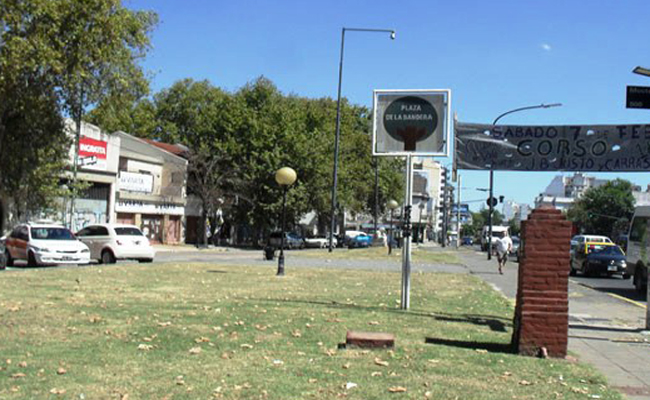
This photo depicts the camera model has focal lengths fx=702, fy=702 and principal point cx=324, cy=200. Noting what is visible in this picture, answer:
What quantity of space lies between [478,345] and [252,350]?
2822 millimetres

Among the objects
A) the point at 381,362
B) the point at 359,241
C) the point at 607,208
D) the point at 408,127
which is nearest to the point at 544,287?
the point at 381,362

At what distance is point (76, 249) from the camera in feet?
76.3

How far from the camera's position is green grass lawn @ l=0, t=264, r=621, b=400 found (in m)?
5.93

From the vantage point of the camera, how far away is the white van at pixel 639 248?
2091cm

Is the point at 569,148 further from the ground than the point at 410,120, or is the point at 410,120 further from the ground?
the point at 410,120

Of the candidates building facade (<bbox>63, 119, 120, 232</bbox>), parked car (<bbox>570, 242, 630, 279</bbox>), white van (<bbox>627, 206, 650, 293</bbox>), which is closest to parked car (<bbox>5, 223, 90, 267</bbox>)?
building facade (<bbox>63, 119, 120, 232</bbox>)

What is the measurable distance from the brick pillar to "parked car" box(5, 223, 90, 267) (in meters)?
18.4

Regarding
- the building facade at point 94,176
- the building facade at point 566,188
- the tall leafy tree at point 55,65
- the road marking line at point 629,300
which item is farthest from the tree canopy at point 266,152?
the building facade at point 566,188

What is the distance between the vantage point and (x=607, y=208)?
10138 centimetres

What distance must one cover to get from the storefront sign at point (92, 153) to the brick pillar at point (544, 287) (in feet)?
116

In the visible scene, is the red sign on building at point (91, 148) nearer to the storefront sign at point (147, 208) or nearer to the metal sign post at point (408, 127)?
the storefront sign at point (147, 208)

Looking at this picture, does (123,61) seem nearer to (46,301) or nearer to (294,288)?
(294,288)

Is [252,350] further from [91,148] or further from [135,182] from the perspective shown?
[135,182]

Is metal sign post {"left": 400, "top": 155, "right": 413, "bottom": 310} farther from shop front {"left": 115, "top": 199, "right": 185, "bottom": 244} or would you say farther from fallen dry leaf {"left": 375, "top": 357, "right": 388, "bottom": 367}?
shop front {"left": 115, "top": 199, "right": 185, "bottom": 244}
